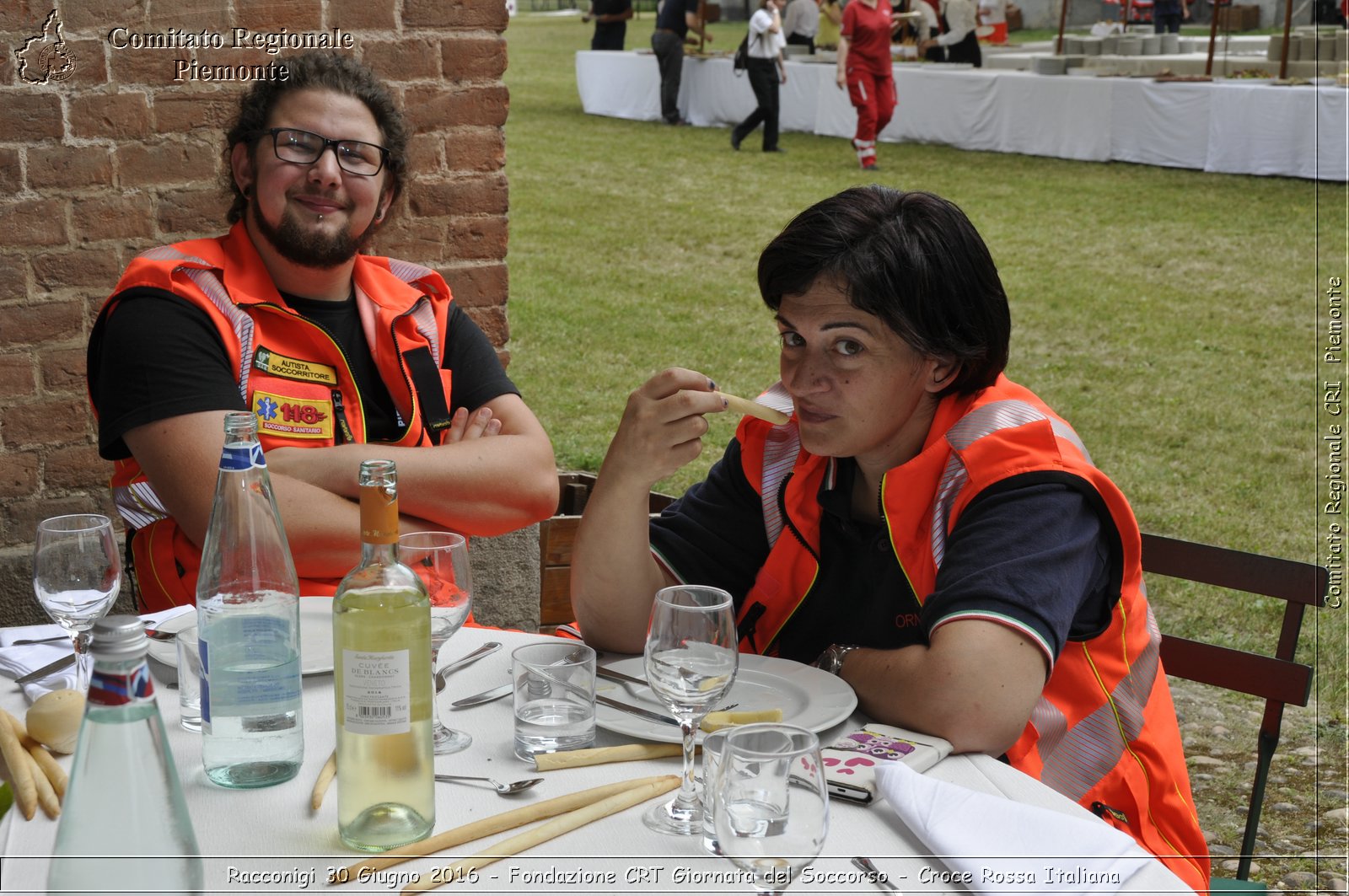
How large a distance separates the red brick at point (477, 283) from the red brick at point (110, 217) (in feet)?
2.50

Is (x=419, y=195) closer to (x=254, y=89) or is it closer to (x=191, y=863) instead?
(x=254, y=89)

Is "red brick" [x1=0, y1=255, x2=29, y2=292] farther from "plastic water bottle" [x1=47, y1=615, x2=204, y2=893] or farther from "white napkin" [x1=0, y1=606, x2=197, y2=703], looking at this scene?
"plastic water bottle" [x1=47, y1=615, x2=204, y2=893]

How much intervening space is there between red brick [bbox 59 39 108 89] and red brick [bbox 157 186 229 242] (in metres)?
0.30

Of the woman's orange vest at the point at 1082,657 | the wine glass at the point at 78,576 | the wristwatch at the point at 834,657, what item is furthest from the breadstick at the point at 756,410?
the wine glass at the point at 78,576

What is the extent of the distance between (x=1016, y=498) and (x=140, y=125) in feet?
7.88

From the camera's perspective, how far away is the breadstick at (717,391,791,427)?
2.00m

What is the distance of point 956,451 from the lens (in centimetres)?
184

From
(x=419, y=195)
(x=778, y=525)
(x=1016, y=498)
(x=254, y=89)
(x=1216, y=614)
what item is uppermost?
(x=254, y=89)

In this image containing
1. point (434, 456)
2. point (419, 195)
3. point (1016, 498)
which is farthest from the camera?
point (419, 195)

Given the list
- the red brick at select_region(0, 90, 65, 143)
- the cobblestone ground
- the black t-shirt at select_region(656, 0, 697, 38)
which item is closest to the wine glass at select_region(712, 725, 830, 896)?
the cobblestone ground

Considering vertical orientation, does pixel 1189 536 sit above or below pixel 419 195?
below

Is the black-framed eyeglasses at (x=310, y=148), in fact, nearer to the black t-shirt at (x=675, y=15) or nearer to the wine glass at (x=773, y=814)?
the wine glass at (x=773, y=814)

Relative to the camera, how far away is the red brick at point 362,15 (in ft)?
10.8

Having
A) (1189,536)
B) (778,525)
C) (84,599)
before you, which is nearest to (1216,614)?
(1189,536)
